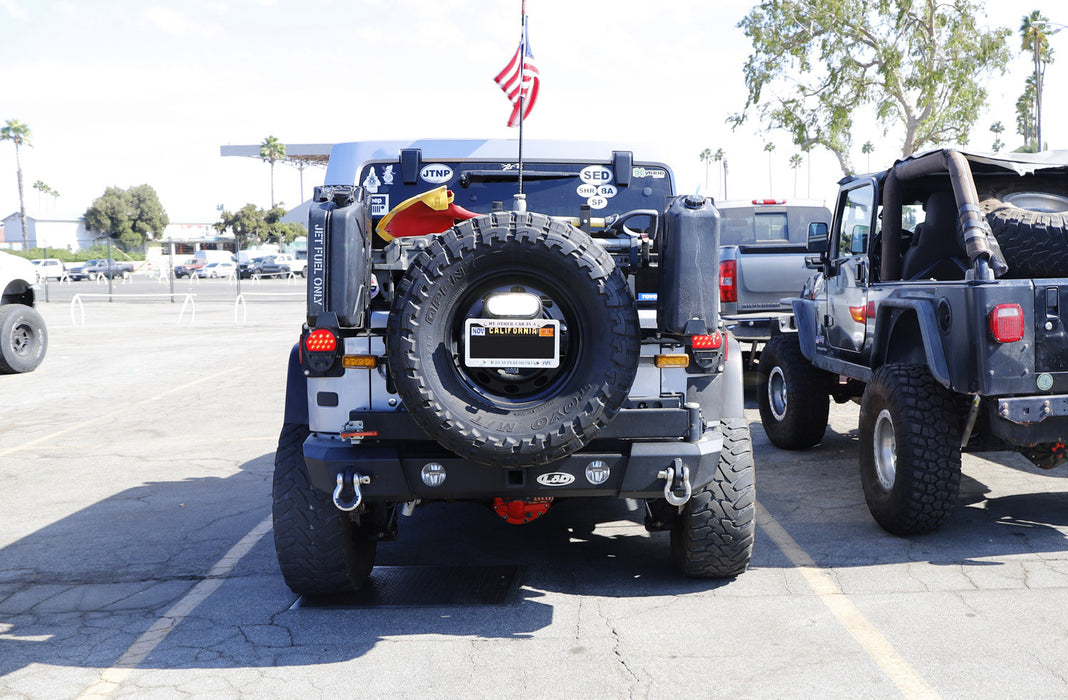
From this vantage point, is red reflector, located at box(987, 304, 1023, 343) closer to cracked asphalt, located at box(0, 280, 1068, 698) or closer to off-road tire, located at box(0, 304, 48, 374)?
cracked asphalt, located at box(0, 280, 1068, 698)

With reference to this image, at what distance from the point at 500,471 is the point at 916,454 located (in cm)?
252

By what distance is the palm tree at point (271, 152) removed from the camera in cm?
8975

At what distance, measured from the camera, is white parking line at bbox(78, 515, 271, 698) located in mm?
3662

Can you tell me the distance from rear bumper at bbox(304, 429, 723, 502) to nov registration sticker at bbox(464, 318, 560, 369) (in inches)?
18.4

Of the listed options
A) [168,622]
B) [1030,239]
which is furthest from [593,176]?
[168,622]

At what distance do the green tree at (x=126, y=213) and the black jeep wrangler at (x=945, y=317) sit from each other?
89.5 meters

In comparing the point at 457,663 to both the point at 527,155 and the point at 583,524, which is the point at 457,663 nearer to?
the point at 583,524

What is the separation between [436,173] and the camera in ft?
18.8

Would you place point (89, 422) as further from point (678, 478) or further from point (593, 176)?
point (678, 478)

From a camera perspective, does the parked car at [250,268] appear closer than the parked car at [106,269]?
Yes

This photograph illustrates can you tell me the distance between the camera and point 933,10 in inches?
893

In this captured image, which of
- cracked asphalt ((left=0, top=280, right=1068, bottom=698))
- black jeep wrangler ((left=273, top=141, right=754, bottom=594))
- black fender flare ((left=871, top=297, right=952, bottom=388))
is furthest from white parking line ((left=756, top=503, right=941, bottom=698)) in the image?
black fender flare ((left=871, top=297, right=952, bottom=388))

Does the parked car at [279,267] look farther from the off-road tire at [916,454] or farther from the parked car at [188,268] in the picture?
the off-road tire at [916,454]

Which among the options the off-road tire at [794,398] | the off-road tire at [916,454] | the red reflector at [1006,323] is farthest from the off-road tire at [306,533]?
the off-road tire at [794,398]
